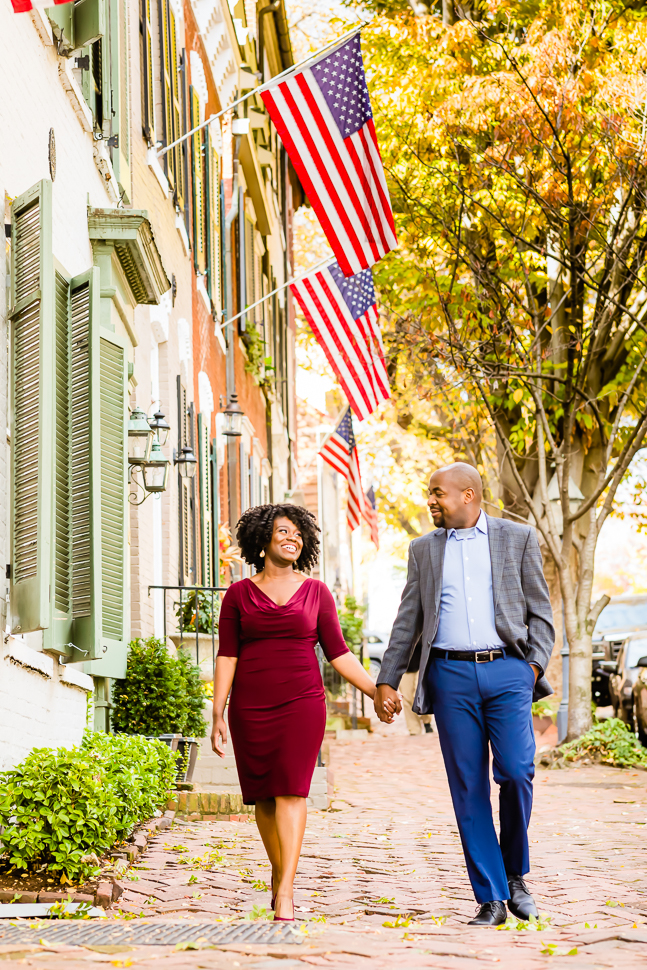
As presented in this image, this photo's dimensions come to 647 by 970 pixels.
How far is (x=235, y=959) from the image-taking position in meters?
3.66

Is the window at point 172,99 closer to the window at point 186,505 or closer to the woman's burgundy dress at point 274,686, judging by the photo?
the window at point 186,505

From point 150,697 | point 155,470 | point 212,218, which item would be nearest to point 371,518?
point 212,218

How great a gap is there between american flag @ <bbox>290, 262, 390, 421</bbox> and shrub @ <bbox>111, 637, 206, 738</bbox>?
5092mm

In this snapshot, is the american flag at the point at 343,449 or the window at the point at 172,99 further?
the american flag at the point at 343,449

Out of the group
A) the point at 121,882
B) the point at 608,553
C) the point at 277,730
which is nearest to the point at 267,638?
the point at 277,730

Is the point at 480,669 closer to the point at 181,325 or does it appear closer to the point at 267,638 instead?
the point at 267,638

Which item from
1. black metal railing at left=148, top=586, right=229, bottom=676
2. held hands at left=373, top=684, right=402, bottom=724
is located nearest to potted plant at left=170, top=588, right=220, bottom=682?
black metal railing at left=148, top=586, right=229, bottom=676

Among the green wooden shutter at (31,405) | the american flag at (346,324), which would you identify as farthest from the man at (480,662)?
the american flag at (346,324)

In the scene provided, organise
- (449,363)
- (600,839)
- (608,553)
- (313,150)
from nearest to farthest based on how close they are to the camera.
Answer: (600,839), (313,150), (449,363), (608,553)

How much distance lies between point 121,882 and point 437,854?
7.40 ft

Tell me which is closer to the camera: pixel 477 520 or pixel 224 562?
pixel 477 520

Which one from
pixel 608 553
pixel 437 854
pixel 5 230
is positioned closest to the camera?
pixel 5 230

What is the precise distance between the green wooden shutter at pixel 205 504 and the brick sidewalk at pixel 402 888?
360 cm

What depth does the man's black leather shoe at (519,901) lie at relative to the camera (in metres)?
5.02
